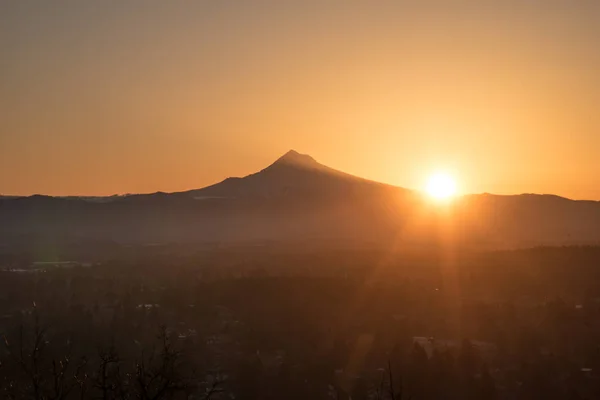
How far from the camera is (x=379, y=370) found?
6619 centimetres

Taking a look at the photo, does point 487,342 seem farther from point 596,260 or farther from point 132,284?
point 132,284

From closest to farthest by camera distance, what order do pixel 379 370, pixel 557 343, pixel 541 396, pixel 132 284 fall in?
1. pixel 541 396
2. pixel 379 370
3. pixel 557 343
4. pixel 132 284

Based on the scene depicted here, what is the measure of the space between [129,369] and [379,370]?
2308cm

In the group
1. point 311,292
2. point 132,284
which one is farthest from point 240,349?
point 132,284

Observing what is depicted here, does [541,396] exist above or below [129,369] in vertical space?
below

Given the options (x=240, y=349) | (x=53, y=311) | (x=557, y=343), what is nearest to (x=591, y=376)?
(x=557, y=343)

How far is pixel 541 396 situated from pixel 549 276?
51676 millimetres

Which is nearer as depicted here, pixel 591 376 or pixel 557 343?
pixel 591 376

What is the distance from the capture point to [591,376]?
2469 inches

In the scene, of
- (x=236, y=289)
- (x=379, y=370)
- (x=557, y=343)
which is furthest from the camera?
(x=236, y=289)

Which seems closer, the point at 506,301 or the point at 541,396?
the point at 541,396

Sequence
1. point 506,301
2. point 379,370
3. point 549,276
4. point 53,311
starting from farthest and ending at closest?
point 549,276 < point 506,301 < point 53,311 < point 379,370

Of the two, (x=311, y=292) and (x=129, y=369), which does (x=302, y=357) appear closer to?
(x=129, y=369)

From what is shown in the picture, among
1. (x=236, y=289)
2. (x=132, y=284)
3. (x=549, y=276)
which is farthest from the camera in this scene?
(x=132, y=284)
